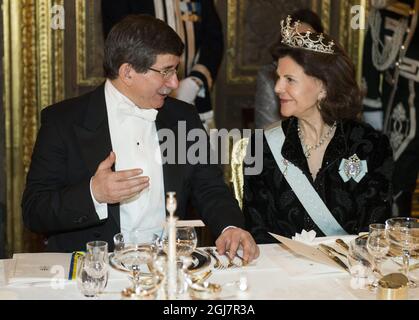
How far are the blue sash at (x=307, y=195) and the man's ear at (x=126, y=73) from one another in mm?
664

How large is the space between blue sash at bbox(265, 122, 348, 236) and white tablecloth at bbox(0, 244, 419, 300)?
519mm

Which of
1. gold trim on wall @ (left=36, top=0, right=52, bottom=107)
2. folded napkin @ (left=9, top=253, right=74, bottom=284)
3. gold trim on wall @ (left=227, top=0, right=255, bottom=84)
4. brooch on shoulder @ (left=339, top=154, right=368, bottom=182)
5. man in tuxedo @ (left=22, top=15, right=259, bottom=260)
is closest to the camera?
folded napkin @ (left=9, top=253, right=74, bottom=284)

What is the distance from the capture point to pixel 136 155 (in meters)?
3.13

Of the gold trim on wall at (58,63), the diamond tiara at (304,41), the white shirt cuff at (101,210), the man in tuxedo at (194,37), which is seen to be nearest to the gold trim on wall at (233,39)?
the man in tuxedo at (194,37)

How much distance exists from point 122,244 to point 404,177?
3.21 meters

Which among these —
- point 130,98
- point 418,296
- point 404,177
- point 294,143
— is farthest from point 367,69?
point 418,296

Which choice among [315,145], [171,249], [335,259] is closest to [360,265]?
[335,259]

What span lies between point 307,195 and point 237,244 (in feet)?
2.05

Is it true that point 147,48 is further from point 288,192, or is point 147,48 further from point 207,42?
point 207,42

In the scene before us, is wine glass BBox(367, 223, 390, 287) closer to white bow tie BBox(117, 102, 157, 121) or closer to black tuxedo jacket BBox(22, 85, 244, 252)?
black tuxedo jacket BBox(22, 85, 244, 252)

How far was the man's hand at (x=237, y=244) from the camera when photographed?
259cm

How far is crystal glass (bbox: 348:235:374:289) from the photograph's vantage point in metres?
2.36

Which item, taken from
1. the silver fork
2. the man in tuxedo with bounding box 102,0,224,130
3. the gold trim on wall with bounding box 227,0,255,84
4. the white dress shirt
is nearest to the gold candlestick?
the silver fork

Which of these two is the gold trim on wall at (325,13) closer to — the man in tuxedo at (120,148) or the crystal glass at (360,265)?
the man in tuxedo at (120,148)
